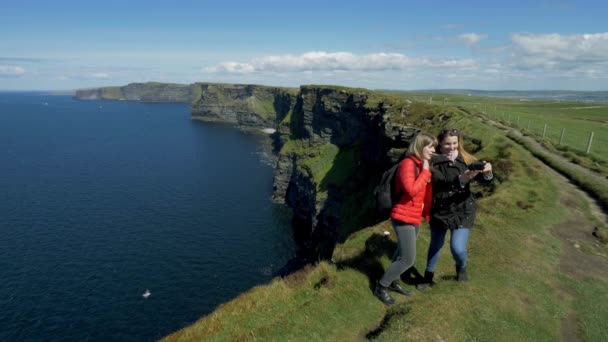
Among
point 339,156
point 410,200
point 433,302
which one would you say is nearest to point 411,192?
point 410,200

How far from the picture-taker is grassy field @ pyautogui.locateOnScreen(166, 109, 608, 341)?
10.1 meters

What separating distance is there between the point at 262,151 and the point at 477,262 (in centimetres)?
17654

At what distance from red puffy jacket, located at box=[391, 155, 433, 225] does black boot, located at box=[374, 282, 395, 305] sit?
110 inches

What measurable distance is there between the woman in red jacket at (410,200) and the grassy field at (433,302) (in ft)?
3.99

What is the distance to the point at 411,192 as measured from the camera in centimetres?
924

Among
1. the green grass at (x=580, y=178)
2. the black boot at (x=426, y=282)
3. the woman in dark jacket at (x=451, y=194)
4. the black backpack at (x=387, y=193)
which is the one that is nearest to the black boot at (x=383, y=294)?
the black boot at (x=426, y=282)

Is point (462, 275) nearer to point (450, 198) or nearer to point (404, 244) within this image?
point (450, 198)

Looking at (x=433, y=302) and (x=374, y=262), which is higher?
(x=433, y=302)

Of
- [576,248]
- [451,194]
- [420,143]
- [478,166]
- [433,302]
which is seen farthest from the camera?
[576,248]

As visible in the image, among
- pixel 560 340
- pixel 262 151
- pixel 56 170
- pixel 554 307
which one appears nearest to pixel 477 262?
pixel 554 307

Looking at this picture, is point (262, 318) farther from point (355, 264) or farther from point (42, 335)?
point (42, 335)

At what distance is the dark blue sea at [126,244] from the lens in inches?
2178

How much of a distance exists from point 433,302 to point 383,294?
1530 millimetres

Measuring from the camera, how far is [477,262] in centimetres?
1382
